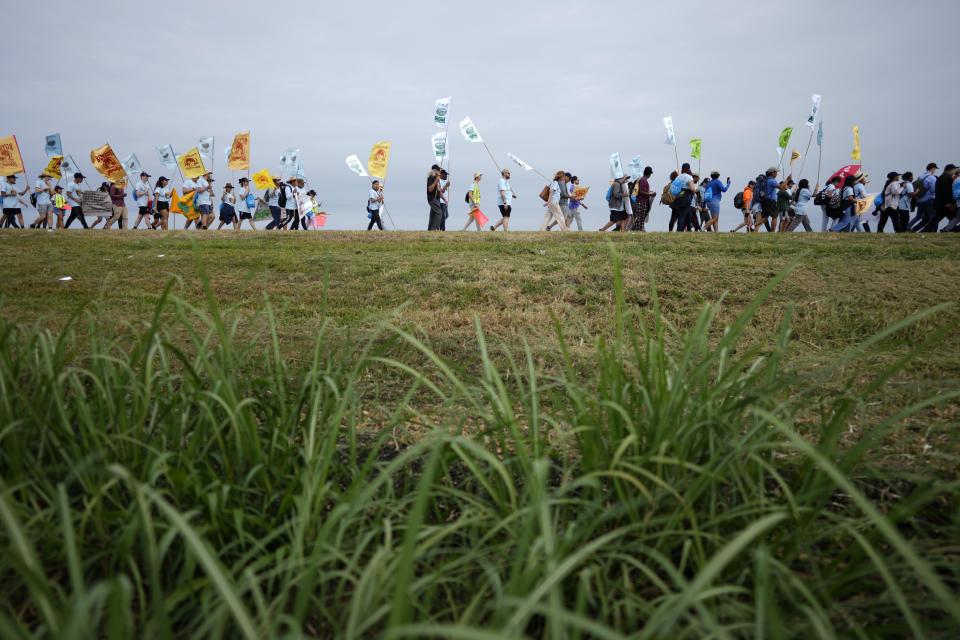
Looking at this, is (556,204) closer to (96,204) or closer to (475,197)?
(475,197)

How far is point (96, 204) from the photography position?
14.0 meters

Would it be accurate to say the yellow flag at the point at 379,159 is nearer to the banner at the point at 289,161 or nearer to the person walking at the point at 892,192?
the banner at the point at 289,161

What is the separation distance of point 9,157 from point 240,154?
18.8 feet

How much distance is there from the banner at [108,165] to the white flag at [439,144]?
858 cm

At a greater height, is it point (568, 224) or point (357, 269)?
point (568, 224)

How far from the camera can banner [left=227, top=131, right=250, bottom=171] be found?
16172 millimetres

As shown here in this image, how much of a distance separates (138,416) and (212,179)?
14.7m

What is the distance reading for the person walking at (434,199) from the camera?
474 inches

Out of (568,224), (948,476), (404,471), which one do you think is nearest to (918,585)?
(948,476)

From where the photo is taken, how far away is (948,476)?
189 cm

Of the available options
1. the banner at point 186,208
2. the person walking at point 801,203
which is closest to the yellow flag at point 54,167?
the banner at point 186,208

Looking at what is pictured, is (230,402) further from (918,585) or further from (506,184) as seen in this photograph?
(506,184)

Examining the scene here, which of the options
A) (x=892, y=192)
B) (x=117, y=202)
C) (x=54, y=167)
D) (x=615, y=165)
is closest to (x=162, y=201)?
(x=117, y=202)

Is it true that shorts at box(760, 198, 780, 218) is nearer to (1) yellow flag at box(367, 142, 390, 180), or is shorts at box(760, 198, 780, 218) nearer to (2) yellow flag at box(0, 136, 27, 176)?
(1) yellow flag at box(367, 142, 390, 180)
